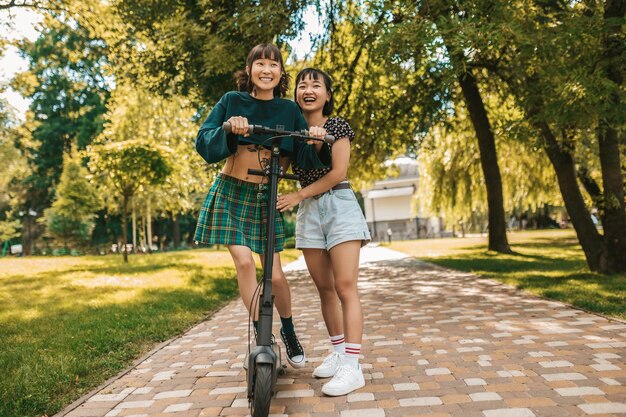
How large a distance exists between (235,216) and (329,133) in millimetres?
731

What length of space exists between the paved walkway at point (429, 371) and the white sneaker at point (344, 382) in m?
0.05

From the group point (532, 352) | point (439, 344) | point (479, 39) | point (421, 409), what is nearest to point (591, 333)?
point (532, 352)

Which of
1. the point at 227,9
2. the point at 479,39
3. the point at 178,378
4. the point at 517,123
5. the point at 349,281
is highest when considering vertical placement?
the point at 227,9

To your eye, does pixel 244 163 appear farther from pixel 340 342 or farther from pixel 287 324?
pixel 340 342

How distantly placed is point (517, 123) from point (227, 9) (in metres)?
4.83

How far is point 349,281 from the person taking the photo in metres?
3.06

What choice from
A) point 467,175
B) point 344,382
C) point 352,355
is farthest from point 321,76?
point 467,175

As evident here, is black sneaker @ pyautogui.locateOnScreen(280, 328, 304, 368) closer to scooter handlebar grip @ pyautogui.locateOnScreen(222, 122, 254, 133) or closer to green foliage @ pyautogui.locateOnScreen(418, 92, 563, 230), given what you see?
scooter handlebar grip @ pyautogui.locateOnScreen(222, 122, 254, 133)

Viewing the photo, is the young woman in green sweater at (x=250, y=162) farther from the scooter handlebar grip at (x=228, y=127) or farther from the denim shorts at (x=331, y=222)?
the scooter handlebar grip at (x=228, y=127)

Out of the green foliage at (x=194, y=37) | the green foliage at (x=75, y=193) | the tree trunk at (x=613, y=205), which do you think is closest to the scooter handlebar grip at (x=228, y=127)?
the green foliage at (x=194, y=37)

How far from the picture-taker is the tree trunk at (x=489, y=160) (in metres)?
13.2

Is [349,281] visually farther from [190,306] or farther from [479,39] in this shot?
[190,306]

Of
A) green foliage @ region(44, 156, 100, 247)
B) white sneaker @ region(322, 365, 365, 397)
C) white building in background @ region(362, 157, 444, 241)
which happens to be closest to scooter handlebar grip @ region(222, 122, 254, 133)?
white sneaker @ region(322, 365, 365, 397)

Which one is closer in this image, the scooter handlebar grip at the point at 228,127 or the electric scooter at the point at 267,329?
the electric scooter at the point at 267,329
